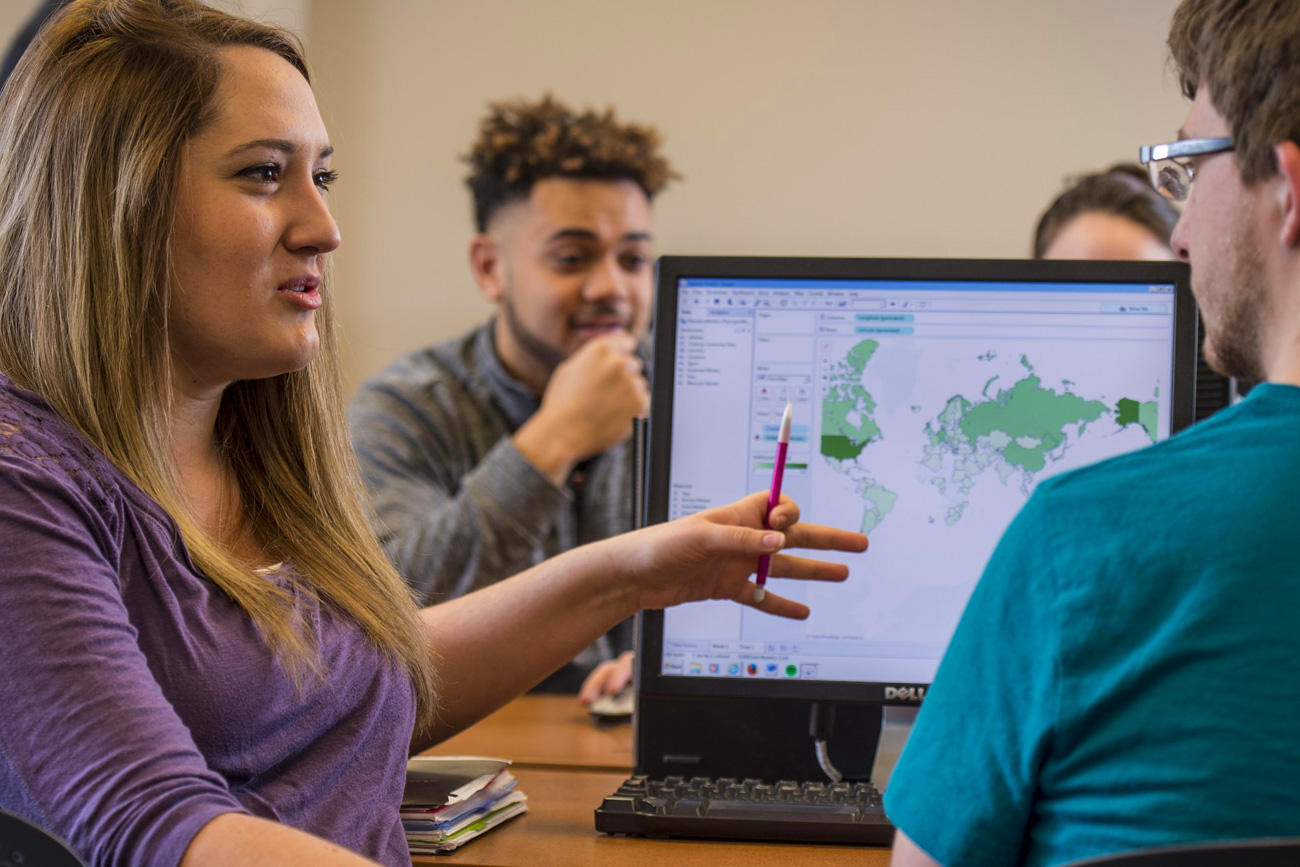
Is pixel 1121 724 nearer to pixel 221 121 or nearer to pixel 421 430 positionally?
pixel 221 121

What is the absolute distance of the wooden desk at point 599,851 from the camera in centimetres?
89

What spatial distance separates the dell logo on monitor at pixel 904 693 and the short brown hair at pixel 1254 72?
537 mm

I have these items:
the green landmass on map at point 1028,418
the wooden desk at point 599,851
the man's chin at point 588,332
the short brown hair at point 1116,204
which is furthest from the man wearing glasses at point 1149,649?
the man's chin at point 588,332

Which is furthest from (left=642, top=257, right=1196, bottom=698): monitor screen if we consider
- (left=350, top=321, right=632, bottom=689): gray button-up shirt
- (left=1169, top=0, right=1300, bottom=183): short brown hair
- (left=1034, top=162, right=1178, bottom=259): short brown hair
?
(left=1034, top=162, right=1178, bottom=259): short brown hair

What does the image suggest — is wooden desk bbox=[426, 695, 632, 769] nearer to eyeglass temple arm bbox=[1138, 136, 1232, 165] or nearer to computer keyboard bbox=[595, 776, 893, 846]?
computer keyboard bbox=[595, 776, 893, 846]

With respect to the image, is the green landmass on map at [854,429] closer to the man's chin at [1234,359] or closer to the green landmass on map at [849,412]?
the green landmass on map at [849,412]

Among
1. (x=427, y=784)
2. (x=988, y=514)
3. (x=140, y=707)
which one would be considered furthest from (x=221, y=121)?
(x=988, y=514)

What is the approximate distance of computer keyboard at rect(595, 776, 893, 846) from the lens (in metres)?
0.94

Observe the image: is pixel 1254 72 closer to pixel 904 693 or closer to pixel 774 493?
pixel 774 493

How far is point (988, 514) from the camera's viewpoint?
106 cm

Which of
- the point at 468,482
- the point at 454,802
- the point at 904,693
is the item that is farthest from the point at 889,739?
the point at 468,482

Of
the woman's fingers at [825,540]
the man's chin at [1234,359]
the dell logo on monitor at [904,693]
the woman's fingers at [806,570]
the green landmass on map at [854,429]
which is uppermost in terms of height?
the man's chin at [1234,359]

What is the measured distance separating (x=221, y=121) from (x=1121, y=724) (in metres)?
0.78

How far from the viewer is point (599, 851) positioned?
3.00 feet
